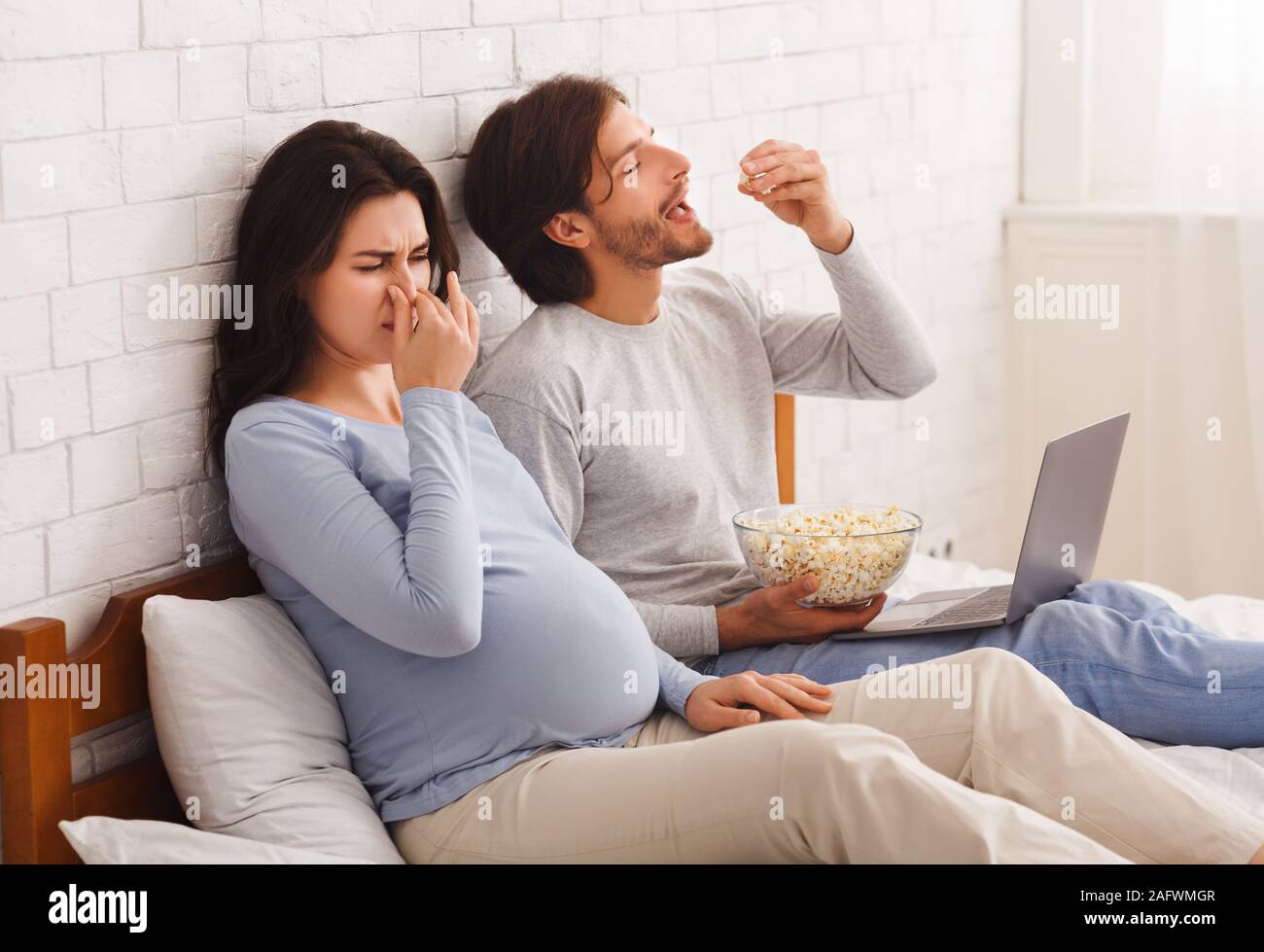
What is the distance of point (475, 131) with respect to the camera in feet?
6.52

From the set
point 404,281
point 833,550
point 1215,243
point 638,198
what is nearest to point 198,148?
point 404,281

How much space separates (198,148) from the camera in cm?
157

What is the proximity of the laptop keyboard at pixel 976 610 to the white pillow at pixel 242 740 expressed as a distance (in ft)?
2.47

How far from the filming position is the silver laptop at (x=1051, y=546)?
Result: 1.81m

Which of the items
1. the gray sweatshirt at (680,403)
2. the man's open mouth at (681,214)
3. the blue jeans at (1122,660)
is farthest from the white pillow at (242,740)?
the man's open mouth at (681,214)

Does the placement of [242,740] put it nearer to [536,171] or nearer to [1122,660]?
[536,171]

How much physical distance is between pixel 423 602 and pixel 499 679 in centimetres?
15

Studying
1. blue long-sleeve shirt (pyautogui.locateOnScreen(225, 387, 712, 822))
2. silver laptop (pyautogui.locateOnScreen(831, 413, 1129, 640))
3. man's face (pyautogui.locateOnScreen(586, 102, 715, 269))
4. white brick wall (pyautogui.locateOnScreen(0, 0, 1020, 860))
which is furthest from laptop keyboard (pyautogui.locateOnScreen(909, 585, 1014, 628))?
white brick wall (pyautogui.locateOnScreen(0, 0, 1020, 860))

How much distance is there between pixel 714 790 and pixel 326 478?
0.50 meters

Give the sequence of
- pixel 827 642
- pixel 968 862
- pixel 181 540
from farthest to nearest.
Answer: pixel 827 642
pixel 181 540
pixel 968 862

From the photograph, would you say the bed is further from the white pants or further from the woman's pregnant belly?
the woman's pregnant belly

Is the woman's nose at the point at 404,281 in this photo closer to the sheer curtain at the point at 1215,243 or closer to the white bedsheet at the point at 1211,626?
the white bedsheet at the point at 1211,626
